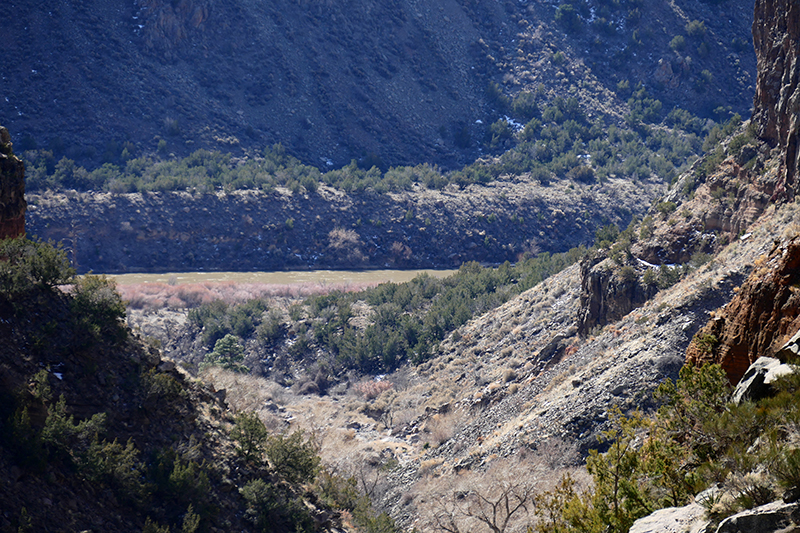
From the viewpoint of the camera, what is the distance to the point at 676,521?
7090mm

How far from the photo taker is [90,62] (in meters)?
69.1

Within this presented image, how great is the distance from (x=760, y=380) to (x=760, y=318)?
178 cm

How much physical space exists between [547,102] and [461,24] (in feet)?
53.6

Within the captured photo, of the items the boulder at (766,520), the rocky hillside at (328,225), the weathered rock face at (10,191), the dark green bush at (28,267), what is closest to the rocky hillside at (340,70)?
the rocky hillside at (328,225)

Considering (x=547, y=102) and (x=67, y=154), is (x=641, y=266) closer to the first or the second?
(x=67, y=154)

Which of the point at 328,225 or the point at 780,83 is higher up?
the point at 780,83

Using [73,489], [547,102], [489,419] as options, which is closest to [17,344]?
[73,489]

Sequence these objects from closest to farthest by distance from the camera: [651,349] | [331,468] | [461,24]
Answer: [651,349] → [331,468] → [461,24]

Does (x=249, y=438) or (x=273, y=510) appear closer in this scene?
(x=273, y=510)

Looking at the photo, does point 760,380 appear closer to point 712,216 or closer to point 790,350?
point 790,350

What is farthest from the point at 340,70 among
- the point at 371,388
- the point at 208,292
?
the point at 371,388

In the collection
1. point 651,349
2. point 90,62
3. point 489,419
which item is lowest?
point 489,419

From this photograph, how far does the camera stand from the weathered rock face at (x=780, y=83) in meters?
21.4

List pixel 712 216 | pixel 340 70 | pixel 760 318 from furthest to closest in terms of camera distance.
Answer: pixel 340 70 < pixel 712 216 < pixel 760 318
